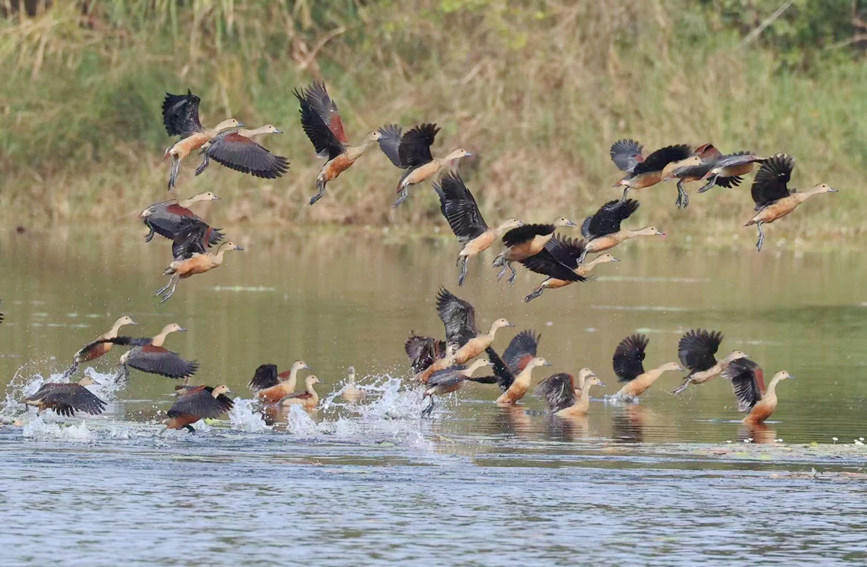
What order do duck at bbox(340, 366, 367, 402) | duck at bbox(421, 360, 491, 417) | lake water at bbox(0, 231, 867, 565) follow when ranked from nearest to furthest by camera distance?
lake water at bbox(0, 231, 867, 565) < duck at bbox(421, 360, 491, 417) < duck at bbox(340, 366, 367, 402)

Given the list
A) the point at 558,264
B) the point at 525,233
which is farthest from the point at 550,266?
the point at 525,233

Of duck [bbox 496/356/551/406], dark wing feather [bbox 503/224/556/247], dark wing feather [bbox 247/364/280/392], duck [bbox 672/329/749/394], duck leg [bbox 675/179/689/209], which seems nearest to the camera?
dark wing feather [bbox 503/224/556/247]

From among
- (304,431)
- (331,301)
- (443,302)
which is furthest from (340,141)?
(331,301)

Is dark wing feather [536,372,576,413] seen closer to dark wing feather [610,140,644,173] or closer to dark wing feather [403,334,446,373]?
dark wing feather [403,334,446,373]

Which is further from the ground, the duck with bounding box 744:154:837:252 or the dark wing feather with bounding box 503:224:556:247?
the duck with bounding box 744:154:837:252

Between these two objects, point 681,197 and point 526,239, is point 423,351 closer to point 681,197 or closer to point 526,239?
point 526,239

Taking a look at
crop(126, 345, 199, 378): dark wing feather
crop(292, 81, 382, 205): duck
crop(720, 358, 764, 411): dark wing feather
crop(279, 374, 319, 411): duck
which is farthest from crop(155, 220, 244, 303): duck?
crop(720, 358, 764, 411): dark wing feather

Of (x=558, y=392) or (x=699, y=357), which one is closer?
(x=558, y=392)

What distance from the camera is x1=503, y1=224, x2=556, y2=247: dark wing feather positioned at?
14.5 metres

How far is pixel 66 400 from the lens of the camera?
1384 centimetres

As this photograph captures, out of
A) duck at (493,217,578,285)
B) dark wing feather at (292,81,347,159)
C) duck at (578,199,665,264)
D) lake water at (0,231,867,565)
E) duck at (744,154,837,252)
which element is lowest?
lake water at (0,231,867,565)

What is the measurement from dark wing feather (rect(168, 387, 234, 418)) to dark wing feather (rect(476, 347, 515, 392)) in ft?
9.43

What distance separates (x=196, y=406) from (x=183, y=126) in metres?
2.83

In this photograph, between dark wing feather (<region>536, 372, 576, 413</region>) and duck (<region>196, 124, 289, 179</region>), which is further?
duck (<region>196, 124, 289, 179</region>)
